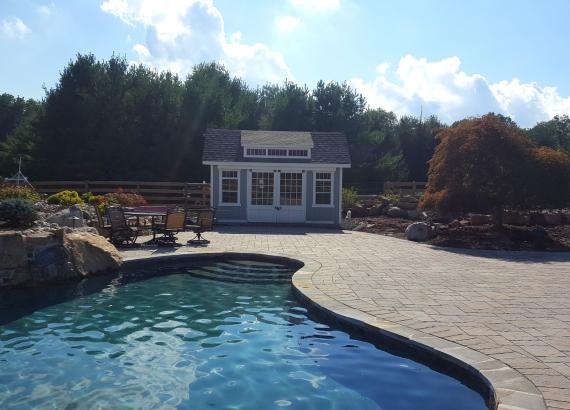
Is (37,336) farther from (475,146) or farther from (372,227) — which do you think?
(372,227)

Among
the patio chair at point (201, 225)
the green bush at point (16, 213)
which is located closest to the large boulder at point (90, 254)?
the green bush at point (16, 213)

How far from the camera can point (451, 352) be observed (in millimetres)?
4852

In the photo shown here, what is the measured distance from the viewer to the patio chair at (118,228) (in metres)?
11.5

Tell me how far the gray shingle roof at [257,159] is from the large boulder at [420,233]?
478 cm

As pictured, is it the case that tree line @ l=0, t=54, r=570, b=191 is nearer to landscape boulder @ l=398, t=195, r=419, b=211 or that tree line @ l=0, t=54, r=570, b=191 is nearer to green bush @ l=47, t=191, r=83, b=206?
landscape boulder @ l=398, t=195, r=419, b=211

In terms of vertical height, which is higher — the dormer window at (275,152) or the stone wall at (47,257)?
the dormer window at (275,152)

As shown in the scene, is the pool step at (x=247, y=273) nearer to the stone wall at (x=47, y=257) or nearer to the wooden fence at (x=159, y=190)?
the stone wall at (x=47, y=257)

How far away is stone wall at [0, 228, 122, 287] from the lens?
8.35 m

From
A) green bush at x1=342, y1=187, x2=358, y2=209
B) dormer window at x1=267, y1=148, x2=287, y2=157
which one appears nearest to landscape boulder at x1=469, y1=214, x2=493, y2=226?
green bush at x1=342, y1=187, x2=358, y2=209

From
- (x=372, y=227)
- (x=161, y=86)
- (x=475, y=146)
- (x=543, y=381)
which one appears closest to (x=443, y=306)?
(x=543, y=381)

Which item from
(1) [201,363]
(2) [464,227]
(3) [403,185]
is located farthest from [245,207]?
(1) [201,363]

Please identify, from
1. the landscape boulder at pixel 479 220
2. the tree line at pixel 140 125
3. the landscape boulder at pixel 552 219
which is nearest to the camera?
the landscape boulder at pixel 479 220

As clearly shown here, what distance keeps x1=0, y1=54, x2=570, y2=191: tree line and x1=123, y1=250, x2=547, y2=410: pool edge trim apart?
71.6 ft

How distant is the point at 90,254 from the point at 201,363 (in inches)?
194
